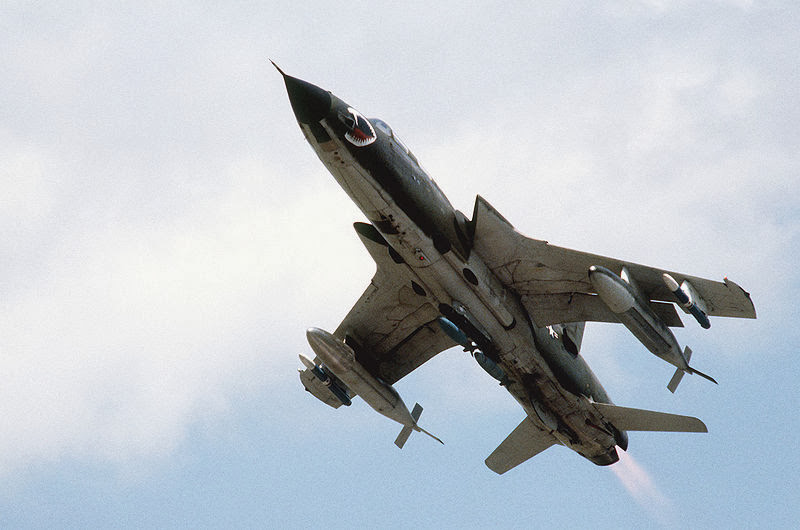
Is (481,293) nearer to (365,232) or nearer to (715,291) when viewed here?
(365,232)

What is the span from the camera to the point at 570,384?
100 ft

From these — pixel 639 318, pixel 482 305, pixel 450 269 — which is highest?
pixel 639 318

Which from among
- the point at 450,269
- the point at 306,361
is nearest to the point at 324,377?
the point at 306,361

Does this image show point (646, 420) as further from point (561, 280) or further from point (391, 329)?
point (391, 329)

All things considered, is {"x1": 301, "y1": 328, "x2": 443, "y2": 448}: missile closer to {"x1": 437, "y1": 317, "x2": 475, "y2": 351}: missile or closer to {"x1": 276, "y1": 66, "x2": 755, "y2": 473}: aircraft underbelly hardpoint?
{"x1": 276, "y1": 66, "x2": 755, "y2": 473}: aircraft underbelly hardpoint

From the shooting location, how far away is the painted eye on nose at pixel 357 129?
83.0 feet

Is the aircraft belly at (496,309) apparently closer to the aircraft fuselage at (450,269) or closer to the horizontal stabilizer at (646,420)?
the aircraft fuselage at (450,269)

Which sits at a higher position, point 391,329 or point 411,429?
point 391,329

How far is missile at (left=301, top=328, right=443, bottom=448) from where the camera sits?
30891 millimetres

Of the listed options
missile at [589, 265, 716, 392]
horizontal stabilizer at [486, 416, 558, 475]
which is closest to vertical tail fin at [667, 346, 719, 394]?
missile at [589, 265, 716, 392]

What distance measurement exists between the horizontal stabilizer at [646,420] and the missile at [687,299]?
3625 millimetres

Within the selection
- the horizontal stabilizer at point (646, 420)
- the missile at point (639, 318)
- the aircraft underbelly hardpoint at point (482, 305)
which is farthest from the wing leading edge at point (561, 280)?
the horizontal stabilizer at point (646, 420)

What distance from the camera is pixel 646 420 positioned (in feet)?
102

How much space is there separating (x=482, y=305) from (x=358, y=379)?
5529 millimetres
